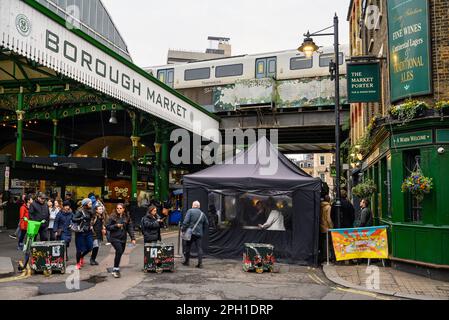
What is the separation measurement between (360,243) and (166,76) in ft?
75.8

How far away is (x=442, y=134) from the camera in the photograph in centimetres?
986

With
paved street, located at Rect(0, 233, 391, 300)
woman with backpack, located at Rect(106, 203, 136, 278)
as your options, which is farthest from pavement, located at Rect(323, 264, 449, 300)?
woman with backpack, located at Rect(106, 203, 136, 278)

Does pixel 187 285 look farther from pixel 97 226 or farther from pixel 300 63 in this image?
pixel 300 63

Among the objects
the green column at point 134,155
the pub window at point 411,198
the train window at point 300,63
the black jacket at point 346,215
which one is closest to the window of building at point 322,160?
the train window at point 300,63

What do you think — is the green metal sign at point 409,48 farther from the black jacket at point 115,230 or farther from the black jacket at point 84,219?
the black jacket at point 84,219

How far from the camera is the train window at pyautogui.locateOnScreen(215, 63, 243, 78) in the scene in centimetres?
2864

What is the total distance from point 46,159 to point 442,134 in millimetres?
21637

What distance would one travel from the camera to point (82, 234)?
35.3 ft

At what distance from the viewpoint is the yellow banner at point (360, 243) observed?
447 inches

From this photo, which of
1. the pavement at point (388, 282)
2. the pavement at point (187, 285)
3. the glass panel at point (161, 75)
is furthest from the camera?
the glass panel at point (161, 75)

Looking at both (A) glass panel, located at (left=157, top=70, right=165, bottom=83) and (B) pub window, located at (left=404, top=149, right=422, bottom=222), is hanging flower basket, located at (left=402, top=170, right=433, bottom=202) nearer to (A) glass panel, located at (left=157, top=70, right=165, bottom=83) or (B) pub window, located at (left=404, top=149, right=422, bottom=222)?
(B) pub window, located at (left=404, top=149, right=422, bottom=222)

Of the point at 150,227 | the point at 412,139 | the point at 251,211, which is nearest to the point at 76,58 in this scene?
the point at 150,227

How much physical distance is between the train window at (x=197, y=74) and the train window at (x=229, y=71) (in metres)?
0.80
